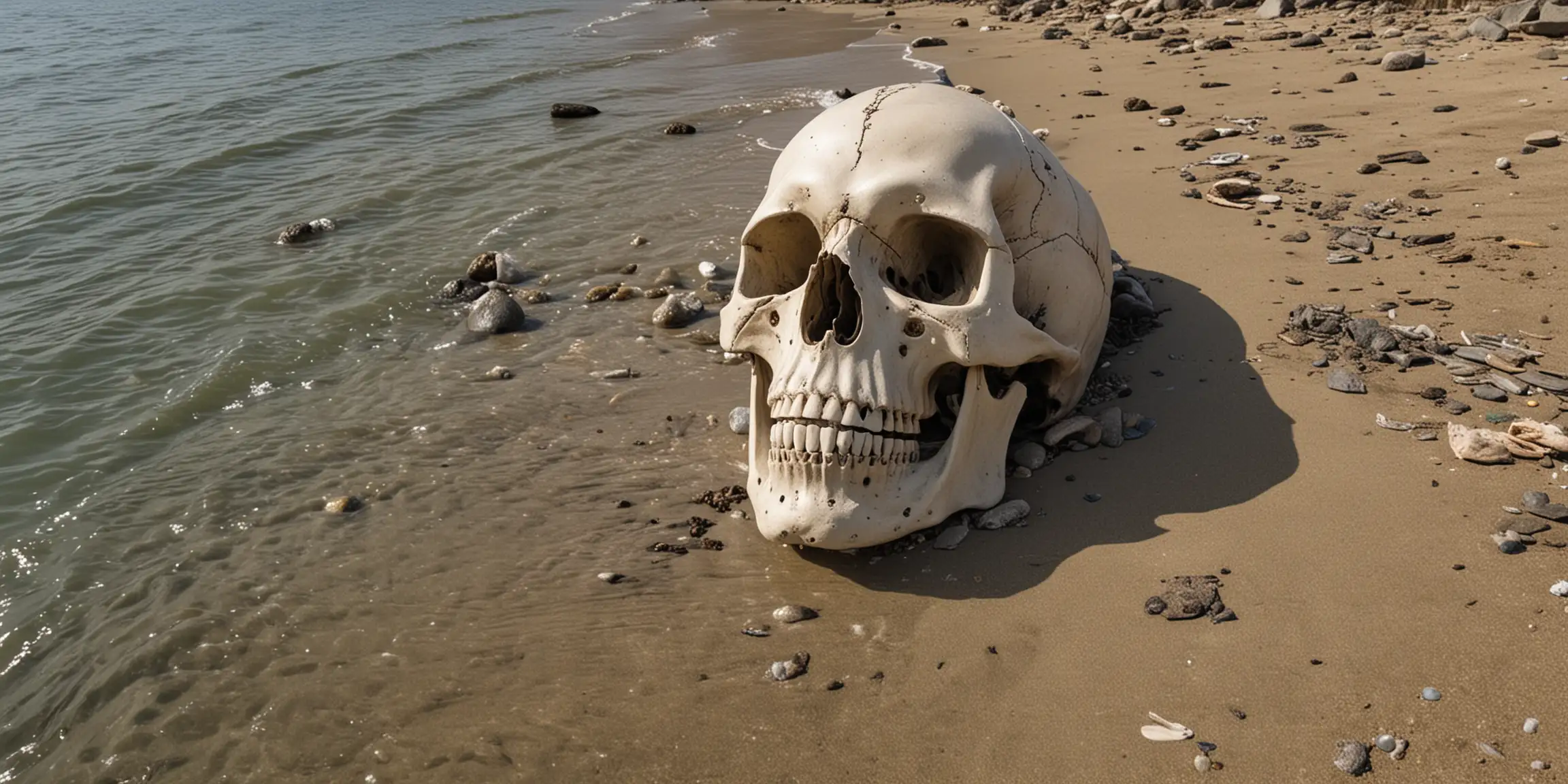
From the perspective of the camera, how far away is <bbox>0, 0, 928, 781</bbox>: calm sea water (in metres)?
4.09

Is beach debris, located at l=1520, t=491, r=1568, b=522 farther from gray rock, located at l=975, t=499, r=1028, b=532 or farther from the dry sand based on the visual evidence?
gray rock, located at l=975, t=499, r=1028, b=532

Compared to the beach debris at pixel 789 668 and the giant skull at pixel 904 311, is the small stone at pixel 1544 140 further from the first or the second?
the beach debris at pixel 789 668

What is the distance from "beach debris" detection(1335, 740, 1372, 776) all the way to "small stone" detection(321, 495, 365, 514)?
4309 mm

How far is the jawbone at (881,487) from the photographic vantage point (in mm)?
3861

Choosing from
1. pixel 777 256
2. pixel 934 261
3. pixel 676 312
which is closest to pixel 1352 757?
pixel 934 261

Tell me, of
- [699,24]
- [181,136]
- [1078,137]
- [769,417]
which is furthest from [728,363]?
[699,24]

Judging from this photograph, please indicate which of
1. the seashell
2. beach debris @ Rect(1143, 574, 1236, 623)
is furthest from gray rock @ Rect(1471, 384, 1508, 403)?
the seashell

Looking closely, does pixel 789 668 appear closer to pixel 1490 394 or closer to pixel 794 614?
pixel 794 614

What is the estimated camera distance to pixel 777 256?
15.3 feet

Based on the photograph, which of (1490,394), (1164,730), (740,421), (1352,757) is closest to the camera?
(1352,757)

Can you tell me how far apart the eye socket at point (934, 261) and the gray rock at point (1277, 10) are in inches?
540

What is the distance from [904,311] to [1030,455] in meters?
1.01

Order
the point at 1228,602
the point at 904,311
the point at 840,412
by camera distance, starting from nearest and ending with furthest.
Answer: the point at 1228,602, the point at 840,412, the point at 904,311

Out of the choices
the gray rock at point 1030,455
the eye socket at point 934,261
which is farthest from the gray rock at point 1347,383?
the eye socket at point 934,261
